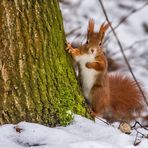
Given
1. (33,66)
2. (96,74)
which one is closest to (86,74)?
(96,74)

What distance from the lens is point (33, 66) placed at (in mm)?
3459

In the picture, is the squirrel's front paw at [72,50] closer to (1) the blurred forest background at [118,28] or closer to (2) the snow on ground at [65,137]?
(2) the snow on ground at [65,137]

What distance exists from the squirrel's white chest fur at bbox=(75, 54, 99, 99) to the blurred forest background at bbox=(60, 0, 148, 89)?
208cm

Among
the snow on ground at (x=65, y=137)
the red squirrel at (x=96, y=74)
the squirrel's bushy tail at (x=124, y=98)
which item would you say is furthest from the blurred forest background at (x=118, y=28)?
the snow on ground at (x=65, y=137)

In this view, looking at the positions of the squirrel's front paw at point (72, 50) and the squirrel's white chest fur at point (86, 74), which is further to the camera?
the squirrel's white chest fur at point (86, 74)

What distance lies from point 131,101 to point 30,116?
0.97m

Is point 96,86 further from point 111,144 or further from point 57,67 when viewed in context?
point 111,144

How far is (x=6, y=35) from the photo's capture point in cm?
339

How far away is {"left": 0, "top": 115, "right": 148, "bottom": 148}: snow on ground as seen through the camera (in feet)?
10.5

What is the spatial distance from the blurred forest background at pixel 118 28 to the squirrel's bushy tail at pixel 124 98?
188 centimetres

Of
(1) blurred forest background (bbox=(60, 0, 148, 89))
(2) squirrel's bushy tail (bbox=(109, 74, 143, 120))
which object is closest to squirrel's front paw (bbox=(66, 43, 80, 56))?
(2) squirrel's bushy tail (bbox=(109, 74, 143, 120))

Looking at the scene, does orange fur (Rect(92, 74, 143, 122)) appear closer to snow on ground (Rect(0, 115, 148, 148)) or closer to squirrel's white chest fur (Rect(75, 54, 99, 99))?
squirrel's white chest fur (Rect(75, 54, 99, 99))

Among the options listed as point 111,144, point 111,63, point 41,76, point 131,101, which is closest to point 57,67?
point 41,76

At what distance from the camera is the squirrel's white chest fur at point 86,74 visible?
158 inches
